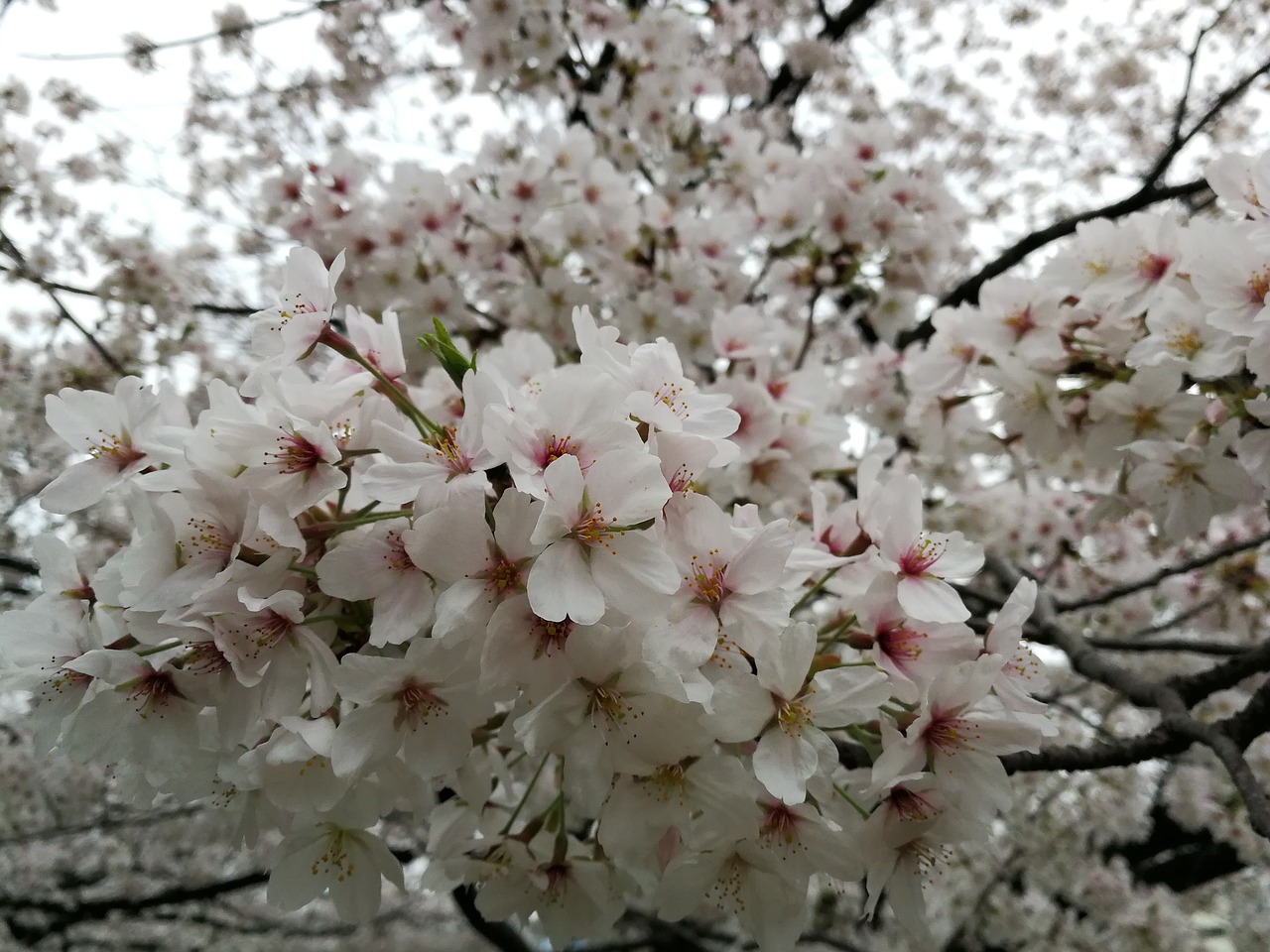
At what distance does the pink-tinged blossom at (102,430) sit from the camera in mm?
1139

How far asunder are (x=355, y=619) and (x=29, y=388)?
3.90 m

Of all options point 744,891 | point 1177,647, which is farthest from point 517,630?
point 1177,647

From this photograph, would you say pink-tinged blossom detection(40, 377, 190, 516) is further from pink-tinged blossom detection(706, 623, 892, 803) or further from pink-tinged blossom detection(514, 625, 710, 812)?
pink-tinged blossom detection(706, 623, 892, 803)

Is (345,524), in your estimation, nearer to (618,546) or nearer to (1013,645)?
(618,546)

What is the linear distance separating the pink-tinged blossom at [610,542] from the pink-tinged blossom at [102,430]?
0.67 metres

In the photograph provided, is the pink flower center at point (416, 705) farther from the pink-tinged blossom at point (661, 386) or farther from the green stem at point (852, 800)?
the green stem at point (852, 800)

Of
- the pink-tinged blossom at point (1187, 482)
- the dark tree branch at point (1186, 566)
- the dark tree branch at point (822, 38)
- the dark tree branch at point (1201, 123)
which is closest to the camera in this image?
the pink-tinged blossom at point (1187, 482)

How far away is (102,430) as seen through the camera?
3.83 feet

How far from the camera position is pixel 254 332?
1197mm

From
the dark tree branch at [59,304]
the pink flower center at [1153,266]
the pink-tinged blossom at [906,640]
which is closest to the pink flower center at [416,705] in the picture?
the pink-tinged blossom at [906,640]

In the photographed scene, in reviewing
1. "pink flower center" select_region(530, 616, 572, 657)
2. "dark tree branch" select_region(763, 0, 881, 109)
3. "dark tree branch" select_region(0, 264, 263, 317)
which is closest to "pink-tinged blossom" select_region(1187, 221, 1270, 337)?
"pink flower center" select_region(530, 616, 572, 657)

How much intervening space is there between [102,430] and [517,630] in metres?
0.73

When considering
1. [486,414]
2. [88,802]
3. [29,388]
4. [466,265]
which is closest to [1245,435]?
[486,414]

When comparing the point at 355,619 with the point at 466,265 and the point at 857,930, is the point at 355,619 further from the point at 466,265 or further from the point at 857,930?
the point at 857,930
